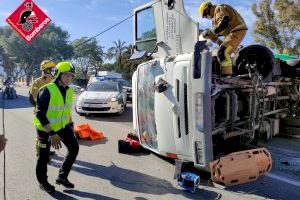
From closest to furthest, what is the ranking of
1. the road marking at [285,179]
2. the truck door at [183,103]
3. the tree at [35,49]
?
the truck door at [183,103] < the road marking at [285,179] < the tree at [35,49]

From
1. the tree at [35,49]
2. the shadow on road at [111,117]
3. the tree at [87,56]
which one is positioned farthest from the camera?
the tree at [87,56]

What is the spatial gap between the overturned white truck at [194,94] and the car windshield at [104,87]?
23.4ft

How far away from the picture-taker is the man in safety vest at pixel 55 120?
4742 mm

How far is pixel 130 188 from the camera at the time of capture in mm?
5027

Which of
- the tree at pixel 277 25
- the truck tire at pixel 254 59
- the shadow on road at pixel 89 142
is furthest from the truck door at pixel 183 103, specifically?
the tree at pixel 277 25

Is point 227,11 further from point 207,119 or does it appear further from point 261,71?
point 207,119

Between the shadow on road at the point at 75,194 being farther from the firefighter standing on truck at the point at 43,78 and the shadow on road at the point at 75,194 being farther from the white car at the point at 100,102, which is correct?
the white car at the point at 100,102

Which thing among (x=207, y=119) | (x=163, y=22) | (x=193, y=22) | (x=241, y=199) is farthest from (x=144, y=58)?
(x=241, y=199)

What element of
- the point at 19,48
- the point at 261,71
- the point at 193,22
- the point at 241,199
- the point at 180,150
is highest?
the point at 19,48

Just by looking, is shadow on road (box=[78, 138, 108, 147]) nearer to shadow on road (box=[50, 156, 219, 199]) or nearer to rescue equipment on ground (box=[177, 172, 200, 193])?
shadow on road (box=[50, 156, 219, 199])

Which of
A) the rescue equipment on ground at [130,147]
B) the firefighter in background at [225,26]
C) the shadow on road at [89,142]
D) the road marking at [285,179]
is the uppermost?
the firefighter in background at [225,26]

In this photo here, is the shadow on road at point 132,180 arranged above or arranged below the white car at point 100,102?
below

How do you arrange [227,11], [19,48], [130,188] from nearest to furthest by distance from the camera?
[130,188] < [227,11] < [19,48]

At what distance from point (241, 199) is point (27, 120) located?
899 centimetres
